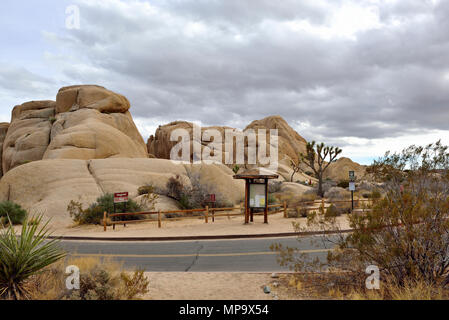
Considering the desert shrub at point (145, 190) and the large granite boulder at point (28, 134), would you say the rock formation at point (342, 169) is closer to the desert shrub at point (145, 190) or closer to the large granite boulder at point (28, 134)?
the large granite boulder at point (28, 134)

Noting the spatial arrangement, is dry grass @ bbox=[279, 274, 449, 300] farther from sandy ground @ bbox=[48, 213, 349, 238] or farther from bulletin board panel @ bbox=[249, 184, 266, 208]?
bulletin board panel @ bbox=[249, 184, 266, 208]

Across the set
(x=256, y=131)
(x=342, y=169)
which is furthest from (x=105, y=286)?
(x=342, y=169)

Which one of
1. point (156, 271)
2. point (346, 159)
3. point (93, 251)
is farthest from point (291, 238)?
point (346, 159)

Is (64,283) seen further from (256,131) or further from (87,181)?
(256,131)

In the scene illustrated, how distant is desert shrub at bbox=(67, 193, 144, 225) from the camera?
20.7m

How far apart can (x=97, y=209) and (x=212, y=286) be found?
15739 millimetres

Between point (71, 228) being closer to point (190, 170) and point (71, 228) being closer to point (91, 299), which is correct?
point (190, 170)

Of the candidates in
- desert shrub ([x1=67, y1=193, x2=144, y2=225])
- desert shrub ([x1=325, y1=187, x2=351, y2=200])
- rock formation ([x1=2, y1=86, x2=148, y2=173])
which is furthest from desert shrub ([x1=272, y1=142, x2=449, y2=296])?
rock formation ([x1=2, y1=86, x2=148, y2=173])

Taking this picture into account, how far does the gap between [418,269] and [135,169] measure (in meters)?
24.8

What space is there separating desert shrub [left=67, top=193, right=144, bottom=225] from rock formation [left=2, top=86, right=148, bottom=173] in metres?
Result: 13.6

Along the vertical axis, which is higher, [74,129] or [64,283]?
[74,129]

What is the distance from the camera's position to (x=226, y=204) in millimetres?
27688

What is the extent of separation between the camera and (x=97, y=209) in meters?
21.1

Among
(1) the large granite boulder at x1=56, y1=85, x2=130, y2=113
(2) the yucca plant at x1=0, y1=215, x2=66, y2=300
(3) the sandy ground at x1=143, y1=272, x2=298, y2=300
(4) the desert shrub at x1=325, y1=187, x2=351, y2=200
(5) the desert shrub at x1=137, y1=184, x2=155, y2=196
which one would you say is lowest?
(3) the sandy ground at x1=143, y1=272, x2=298, y2=300
